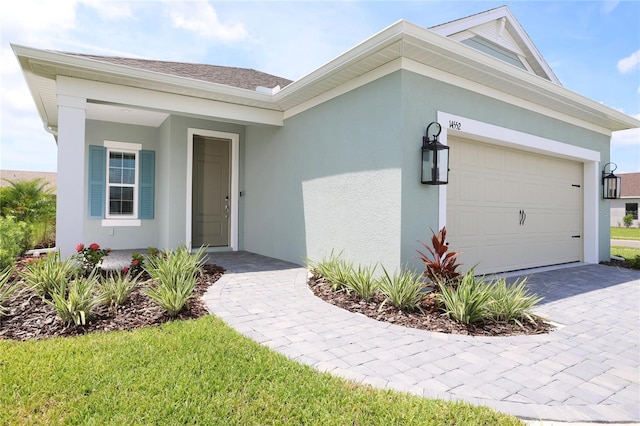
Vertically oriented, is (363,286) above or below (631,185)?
below

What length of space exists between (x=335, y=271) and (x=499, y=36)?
611cm

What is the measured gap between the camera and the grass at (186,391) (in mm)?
2248

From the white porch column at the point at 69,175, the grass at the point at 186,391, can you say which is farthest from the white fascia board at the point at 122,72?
the grass at the point at 186,391

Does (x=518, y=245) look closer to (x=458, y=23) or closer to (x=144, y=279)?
(x=458, y=23)

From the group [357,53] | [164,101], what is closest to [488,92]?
[357,53]

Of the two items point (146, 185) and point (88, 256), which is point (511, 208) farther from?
point (146, 185)

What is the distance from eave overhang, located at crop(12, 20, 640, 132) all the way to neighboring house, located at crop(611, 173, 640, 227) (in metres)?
31.5

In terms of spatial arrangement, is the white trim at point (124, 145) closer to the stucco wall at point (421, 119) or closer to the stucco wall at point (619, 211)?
the stucco wall at point (421, 119)

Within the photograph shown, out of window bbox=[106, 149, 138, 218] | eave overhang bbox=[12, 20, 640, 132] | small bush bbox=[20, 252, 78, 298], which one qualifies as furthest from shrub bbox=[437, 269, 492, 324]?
window bbox=[106, 149, 138, 218]

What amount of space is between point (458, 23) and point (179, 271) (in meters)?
6.42

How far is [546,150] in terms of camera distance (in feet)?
24.8

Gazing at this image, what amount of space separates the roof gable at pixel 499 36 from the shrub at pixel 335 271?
435 centimetres

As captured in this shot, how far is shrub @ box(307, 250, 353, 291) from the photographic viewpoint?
210 inches

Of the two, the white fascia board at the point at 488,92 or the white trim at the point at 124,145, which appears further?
the white trim at the point at 124,145
